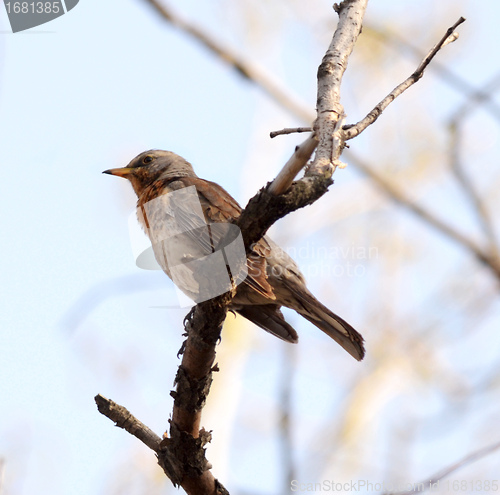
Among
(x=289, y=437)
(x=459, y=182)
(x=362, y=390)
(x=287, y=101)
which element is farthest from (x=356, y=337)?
(x=362, y=390)

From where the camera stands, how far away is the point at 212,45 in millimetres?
7258

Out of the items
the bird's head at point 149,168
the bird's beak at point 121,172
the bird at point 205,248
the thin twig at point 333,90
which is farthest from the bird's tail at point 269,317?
the thin twig at point 333,90

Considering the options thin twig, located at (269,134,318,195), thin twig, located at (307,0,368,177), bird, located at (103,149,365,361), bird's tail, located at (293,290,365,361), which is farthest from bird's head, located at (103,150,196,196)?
thin twig, located at (269,134,318,195)

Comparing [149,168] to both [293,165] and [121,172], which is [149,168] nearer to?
[121,172]

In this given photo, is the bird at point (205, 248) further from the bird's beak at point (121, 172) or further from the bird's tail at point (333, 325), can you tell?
the bird's beak at point (121, 172)

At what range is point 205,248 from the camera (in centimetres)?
449

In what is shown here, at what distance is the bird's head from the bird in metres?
0.59

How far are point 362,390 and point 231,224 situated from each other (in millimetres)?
8458

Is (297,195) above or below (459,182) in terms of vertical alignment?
below

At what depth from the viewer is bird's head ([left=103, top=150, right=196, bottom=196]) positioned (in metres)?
6.48

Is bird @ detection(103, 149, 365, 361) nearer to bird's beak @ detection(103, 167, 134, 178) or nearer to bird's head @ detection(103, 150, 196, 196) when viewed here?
bird's head @ detection(103, 150, 196, 196)

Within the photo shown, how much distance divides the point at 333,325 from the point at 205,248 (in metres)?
1.47

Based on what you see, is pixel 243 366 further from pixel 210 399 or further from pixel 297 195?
pixel 297 195

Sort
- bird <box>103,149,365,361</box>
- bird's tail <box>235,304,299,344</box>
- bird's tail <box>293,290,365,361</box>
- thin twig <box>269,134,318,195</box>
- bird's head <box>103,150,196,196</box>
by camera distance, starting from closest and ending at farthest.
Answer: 1. thin twig <box>269,134,318,195</box>
2. bird <box>103,149,365,361</box>
3. bird's tail <box>293,290,365,361</box>
4. bird's tail <box>235,304,299,344</box>
5. bird's head <box>103,150,196,196</box>
